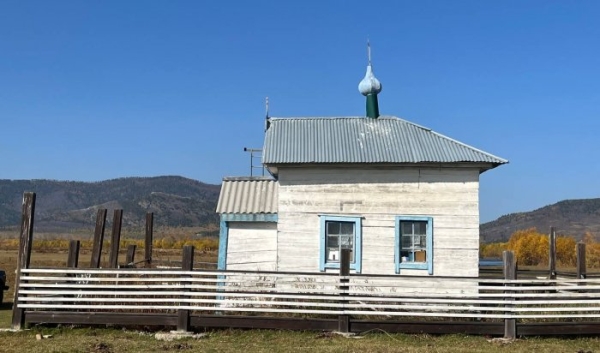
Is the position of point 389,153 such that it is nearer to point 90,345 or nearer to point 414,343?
point 414,343

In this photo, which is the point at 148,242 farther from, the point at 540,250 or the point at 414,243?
the point at 540,250

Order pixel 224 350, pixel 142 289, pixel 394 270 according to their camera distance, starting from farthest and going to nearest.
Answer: pixel 394 270, pixel 142 289, pixel 224 350

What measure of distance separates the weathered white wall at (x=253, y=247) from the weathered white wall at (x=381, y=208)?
0.97m

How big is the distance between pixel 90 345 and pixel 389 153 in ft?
28.4

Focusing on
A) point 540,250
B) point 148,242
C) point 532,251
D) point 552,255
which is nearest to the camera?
point 148,242

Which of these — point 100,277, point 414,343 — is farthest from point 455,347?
point 100,277

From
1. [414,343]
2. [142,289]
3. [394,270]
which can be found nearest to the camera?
[414,343]

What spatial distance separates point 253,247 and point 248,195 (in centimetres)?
151

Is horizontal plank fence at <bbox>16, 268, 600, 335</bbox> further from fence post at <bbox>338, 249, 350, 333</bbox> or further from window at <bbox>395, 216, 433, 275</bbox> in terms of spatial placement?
window at <bbox>395, 216, 433, 275</bbox>

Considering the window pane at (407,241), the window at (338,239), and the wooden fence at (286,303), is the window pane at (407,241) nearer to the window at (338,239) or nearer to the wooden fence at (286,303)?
the window at (338,239)

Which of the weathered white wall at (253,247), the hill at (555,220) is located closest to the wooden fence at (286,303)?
the weathered white wall at (253,247)

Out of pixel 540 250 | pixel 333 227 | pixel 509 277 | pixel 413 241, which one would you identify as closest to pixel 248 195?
pixel 333 227

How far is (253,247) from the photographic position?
16.7 metres

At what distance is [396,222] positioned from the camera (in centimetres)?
1555
